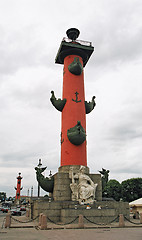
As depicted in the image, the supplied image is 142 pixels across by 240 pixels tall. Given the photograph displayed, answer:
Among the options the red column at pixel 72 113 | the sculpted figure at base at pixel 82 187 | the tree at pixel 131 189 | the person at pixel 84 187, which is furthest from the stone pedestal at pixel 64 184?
the tree at pixel 131 189

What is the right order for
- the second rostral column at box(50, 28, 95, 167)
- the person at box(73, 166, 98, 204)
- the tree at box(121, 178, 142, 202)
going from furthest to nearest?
the tree at box(121, 178, 142, 202) → the second rostral column at box(50, 28, 95, 167) → the person at box(73, 166, 98, 204)

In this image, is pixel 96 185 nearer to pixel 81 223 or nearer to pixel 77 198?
pixel 77 198

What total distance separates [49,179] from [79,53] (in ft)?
43.8

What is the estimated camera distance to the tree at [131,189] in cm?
3811

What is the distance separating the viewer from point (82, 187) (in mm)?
18203

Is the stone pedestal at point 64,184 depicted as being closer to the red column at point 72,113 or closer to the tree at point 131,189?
the red column at point 72,113

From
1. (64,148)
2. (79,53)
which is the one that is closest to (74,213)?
(64,148)

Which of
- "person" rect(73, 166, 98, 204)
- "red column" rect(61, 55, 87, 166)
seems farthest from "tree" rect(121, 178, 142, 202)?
"person" rect(73, 166, 98, 204)

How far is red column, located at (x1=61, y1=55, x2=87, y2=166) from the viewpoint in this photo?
2047 cm

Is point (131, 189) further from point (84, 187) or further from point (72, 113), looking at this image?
point (72, 113)

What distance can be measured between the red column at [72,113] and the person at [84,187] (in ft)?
4.99

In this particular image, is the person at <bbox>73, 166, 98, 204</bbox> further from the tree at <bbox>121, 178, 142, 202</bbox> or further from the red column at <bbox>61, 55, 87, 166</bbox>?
the tree at <bbox>121, 178, 142, 202</bbox>

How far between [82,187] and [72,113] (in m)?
7.03

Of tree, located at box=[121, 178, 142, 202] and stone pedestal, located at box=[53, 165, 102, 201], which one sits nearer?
stone pedestal, located at box=[53, 165, 102, 201]
